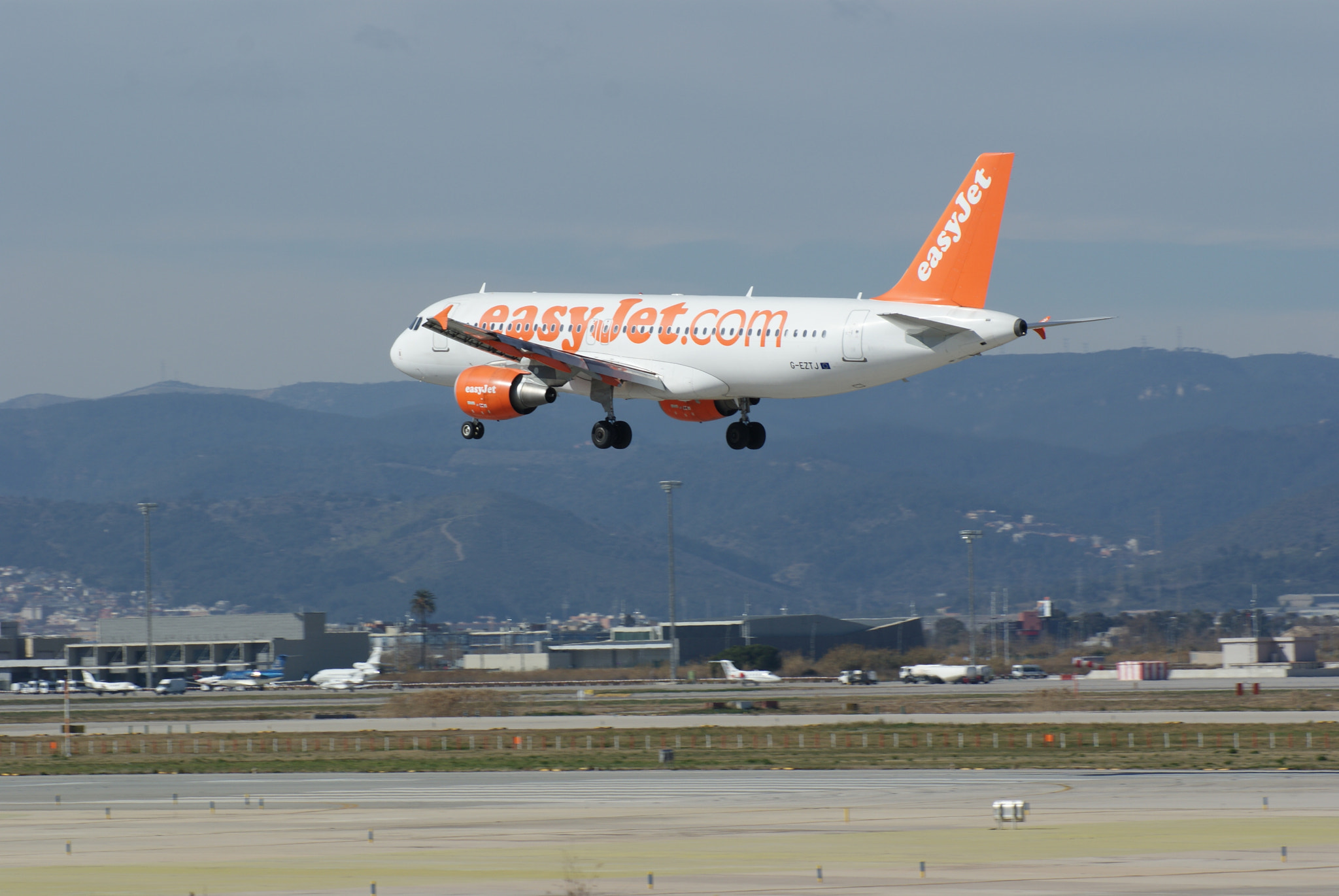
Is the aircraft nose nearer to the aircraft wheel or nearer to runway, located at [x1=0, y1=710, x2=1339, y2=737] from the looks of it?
the aircraft wheel

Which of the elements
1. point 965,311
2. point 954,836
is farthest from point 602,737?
point 954,836

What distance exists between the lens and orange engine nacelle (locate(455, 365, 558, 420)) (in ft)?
192

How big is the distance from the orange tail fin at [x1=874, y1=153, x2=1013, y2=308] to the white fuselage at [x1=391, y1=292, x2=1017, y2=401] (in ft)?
2.25

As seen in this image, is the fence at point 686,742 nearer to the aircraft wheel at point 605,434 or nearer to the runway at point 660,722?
the runway at point 660,722

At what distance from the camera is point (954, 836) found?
1585 inches

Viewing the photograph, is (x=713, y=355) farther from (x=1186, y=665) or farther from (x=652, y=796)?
(x=1186, y=665)


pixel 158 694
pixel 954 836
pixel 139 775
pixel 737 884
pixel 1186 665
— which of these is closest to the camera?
pixel 737 884

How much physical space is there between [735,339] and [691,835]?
1881cm

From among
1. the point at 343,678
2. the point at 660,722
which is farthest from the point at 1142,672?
the point at 343,678

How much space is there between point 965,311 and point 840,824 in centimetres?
1723

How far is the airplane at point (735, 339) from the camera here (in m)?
53.2

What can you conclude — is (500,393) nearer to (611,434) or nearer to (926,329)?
(611,434)

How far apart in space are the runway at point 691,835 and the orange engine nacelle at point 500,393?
12732 mm

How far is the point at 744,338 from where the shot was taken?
55250 mm
